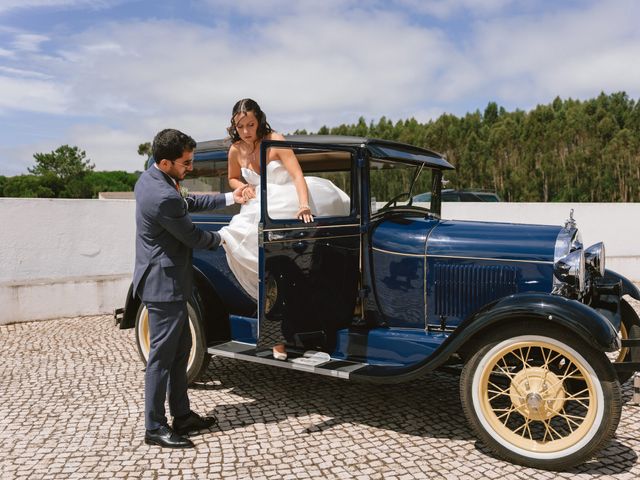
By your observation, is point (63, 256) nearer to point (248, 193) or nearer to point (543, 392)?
point (248, 193)

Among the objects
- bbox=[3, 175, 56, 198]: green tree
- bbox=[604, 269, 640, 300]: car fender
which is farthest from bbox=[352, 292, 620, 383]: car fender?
bbox=[3, 175, 56, 198]: green tree

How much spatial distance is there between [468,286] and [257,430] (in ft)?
5.65

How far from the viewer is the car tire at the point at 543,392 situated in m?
2.83

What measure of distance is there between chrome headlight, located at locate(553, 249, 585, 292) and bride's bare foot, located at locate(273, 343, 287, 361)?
73.7 inches

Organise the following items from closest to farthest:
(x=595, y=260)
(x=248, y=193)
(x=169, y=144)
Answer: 1. (x=169, y=144)
2. (x=248, y=193)
3. (x=595, y=260)

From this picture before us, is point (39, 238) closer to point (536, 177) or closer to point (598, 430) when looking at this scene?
point (598, 430)

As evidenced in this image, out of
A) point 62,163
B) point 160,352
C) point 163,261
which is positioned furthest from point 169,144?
point 62,163

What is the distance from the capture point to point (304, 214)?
361 centimetres

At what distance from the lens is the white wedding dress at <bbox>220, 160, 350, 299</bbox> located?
3.71 metres

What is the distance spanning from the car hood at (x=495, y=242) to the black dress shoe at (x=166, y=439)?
1998 mm

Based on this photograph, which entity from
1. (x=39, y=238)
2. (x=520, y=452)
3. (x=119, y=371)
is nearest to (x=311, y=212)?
(x=520, y=452)

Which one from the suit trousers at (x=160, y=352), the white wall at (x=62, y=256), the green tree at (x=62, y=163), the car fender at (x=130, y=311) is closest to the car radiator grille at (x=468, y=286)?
the suit trousers at (x=160, y=352)

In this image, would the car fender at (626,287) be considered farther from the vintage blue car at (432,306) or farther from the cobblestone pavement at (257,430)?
the cobblestone pavement at (257,430)

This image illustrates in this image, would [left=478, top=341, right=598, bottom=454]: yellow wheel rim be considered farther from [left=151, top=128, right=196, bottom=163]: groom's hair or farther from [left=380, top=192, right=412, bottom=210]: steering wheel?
[left=151, top=128, right=196, bottom=163]: groom's hair
